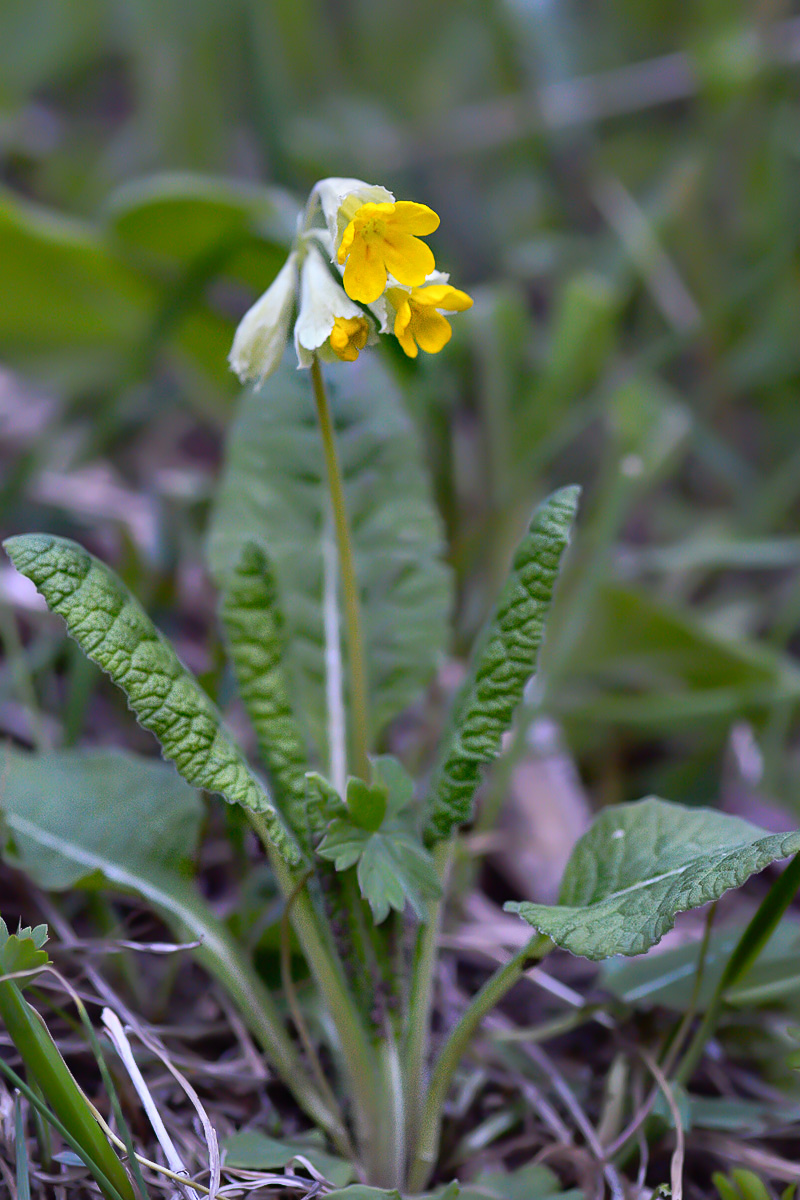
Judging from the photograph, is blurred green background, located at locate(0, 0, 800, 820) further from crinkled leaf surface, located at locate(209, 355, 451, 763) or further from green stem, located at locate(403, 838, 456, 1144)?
green stem, located at locate(403, 838, 456, 1144)

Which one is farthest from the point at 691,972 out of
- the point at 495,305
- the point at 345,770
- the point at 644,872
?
the point at 495,305

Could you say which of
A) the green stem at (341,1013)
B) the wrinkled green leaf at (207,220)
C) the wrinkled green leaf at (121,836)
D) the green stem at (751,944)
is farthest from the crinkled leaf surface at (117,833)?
the wrinkled green leaf at (207,220)

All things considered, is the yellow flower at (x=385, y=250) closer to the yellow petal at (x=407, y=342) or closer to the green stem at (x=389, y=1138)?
the yellow petal at (x=407, y=342)

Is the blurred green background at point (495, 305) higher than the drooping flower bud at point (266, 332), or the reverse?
the blurred green background at point (495, 305)

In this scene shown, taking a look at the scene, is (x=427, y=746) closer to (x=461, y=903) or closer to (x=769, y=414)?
(x=461, y=903)

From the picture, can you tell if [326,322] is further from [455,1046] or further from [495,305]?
[495,305]

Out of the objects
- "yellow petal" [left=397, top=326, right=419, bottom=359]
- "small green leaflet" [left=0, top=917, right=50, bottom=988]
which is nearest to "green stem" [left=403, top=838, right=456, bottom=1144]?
"small green leaflet" [left=0, top=917, right=50, bottom=988]

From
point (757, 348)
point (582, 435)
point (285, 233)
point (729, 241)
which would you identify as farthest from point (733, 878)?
point (729, 241)
